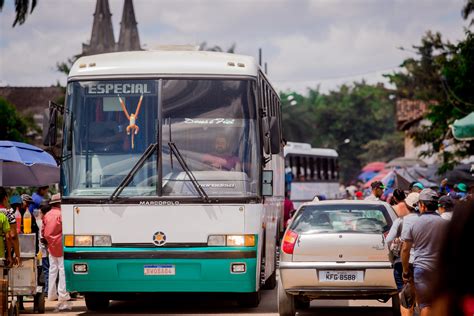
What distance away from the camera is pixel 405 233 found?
10617 millimetres

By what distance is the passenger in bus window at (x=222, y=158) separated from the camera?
1382 centimetres

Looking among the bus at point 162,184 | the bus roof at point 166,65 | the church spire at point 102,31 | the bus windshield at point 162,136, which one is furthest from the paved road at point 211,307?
the church spire at point 102,31

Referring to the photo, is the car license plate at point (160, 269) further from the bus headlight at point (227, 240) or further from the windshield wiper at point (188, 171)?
the windshield wiper at point (188, 171)

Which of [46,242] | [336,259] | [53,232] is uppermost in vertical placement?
[53,232]

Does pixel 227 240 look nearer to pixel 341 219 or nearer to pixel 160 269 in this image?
pixel 160 269

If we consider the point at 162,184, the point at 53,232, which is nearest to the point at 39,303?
the point at 53,232

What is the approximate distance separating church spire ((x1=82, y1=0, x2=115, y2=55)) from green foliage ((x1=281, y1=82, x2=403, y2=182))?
21.5 m

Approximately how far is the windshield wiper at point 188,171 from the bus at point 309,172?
2638 cm

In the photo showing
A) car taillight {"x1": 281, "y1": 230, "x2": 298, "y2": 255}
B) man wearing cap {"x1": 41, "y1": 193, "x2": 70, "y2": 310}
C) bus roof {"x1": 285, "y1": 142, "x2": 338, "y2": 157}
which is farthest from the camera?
bus roof {"x1": 285, "y1": 142, "x2": 338, "y2": 157}

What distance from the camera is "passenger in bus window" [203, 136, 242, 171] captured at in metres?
13.8

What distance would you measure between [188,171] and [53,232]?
2888 mm

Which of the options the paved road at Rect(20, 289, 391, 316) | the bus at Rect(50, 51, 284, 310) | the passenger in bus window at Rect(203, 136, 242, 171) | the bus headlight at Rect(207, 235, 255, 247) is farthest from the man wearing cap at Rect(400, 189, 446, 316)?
the paved road at Rect(20, 289, 391, 316)

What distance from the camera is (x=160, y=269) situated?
1371 centimetres

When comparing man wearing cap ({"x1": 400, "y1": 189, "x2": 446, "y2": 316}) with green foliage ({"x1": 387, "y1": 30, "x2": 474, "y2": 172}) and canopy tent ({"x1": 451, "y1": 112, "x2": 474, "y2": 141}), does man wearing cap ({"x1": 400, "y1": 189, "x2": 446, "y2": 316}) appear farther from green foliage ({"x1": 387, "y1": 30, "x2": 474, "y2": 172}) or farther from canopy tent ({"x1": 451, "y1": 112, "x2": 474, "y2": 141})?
green foliage ({"x1": 387, "y1": 30, "x2": 474, "y2": 172})
